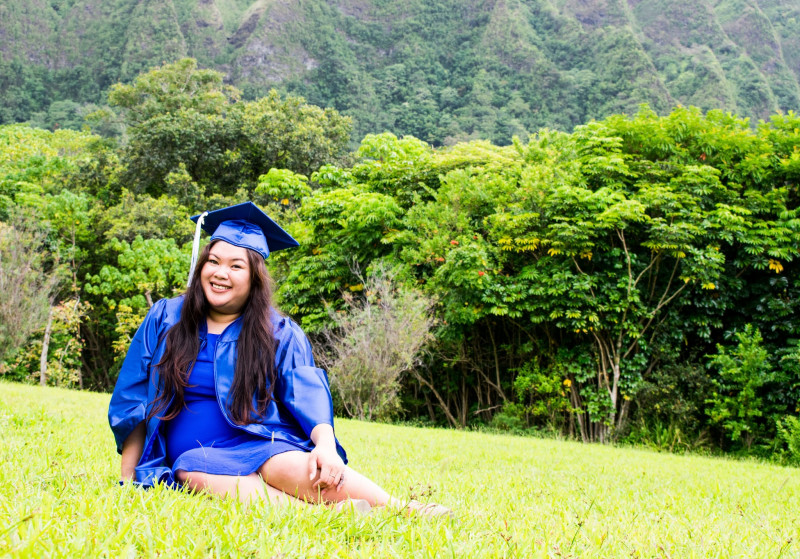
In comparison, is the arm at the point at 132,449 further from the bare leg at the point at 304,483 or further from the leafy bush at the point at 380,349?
the leafy bush at the point at 380,349

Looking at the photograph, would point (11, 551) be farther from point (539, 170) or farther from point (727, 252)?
point (727, 252)

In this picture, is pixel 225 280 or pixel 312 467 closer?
pixel 312 467

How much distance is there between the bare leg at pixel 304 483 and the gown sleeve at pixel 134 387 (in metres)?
0.55

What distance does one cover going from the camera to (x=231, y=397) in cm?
232

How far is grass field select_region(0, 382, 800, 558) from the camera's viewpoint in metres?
1.50

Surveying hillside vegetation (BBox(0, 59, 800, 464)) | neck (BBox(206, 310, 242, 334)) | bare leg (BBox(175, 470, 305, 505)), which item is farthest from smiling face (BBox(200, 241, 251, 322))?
hillside vegetation (BBox(0, 59, 800, 464))

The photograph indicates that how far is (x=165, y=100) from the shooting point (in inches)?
938

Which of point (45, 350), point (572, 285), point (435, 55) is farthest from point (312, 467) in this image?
point (435, 55)

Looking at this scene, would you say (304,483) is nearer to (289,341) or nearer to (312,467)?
(312,467)

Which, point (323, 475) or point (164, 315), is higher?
point (164, 315)

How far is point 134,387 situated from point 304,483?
30.6 inches

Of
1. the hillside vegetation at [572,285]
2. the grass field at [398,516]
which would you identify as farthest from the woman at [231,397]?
the hillside vegetation at [572,285]

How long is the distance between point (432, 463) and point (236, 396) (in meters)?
3.05

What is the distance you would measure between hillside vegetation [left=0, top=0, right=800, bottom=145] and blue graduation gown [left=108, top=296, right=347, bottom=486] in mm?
29119
